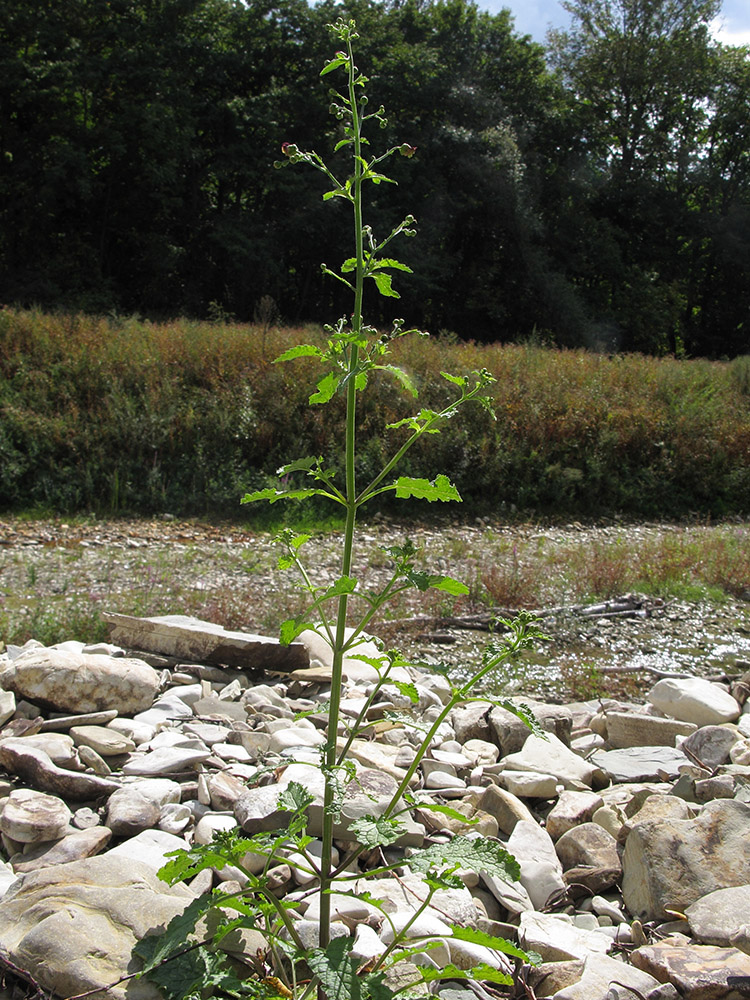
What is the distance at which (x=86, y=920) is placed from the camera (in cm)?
202

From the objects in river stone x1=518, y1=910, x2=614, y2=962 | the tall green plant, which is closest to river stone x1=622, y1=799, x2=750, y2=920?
river stone x1=518, y1=910, x2=614, y2=962

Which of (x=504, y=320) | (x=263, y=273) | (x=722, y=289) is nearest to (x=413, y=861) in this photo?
(x=263, y=273)

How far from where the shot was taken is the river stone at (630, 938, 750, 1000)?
7.00 feet

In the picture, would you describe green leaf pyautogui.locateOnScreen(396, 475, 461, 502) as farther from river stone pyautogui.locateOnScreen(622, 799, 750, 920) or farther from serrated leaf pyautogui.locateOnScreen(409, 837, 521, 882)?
river stone pyautogui.locateOnScreen(622, 799, 750, 920)

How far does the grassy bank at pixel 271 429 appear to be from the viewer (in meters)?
10.4

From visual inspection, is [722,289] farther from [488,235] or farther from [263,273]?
[263,273]

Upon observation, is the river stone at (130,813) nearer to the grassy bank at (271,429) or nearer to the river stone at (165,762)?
the river stone at (165,762)

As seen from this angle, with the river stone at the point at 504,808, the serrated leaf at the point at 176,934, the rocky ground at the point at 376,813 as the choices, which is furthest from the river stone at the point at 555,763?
the serrated leaf at the point at 176,934

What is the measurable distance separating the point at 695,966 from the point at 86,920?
1.68 meters

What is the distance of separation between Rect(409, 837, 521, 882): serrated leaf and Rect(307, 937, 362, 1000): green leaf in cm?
23

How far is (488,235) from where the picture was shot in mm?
29094

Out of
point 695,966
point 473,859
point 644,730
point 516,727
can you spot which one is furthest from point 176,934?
point 644,730

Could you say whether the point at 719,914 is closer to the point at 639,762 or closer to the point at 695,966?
the point at 695,966

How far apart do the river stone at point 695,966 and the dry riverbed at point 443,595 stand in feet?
11.0
